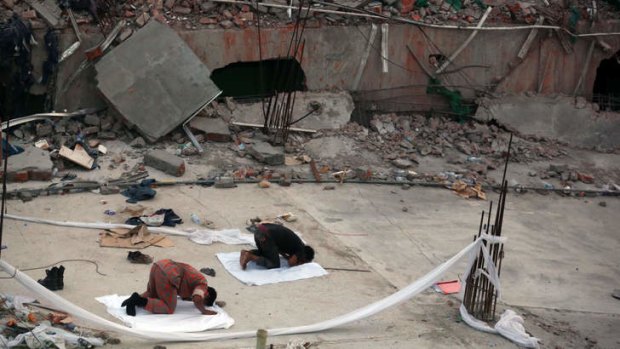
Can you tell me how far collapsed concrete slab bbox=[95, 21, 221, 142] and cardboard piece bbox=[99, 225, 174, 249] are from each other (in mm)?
3348

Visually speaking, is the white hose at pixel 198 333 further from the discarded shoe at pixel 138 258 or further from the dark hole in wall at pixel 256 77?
the dark hole in wall at pixel 256 77

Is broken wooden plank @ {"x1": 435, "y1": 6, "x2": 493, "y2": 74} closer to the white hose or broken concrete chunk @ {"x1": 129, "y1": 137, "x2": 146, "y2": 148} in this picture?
broken concrete chunk @ {"x1": 129, "y1": 137, "x2": 146, "y2": 148}

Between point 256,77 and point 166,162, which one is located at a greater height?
point 256,77

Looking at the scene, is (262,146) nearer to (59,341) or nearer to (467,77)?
(467,77)

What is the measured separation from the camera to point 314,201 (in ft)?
46.6

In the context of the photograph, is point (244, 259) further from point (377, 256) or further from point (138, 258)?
point (377, 256)

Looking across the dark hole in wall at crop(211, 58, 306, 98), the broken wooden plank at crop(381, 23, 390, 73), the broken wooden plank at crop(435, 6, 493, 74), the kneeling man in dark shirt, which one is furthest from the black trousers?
the broken wooden plank at crop(435, 6, 493, 74)

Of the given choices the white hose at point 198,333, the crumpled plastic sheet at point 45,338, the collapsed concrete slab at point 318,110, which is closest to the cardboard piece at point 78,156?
the collapsed concrete slab at point 318,110

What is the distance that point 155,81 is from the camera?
15461 millimetres

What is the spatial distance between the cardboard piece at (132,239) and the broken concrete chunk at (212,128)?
12.1 feet

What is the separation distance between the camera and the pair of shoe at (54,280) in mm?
10284

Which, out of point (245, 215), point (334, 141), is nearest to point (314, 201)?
point (245, 215)

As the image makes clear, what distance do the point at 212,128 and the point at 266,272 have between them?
4.88 meters

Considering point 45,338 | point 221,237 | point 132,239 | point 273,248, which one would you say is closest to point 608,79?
point 221,237
